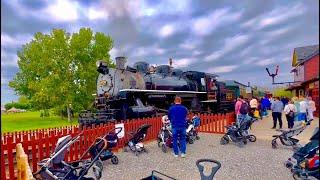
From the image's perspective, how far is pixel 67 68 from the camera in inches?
947

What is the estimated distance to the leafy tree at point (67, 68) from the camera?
23.4m

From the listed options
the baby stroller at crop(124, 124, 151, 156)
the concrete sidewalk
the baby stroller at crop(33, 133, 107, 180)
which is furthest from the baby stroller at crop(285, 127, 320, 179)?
the baby stroller at crop(124, 124, 151, 156)

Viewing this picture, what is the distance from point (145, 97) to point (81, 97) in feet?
43.0

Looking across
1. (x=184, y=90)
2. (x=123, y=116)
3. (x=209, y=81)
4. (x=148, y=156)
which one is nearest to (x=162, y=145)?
(x=148, y=156)

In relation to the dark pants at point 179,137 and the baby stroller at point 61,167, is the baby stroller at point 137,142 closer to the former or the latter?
the dark pants at point 179,137

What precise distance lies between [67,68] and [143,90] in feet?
46.8

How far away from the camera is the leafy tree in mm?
23438

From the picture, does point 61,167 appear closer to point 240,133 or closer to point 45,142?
point 45,142

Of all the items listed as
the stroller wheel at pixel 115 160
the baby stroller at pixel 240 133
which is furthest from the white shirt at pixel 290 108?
the stroller wheel at pixel 115 160

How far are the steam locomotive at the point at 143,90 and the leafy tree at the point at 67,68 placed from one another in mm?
10378

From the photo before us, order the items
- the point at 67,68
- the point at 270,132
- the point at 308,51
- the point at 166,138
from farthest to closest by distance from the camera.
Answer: the point at 67,68, the point at 270,132, the point at 166,138, the point at 308,51

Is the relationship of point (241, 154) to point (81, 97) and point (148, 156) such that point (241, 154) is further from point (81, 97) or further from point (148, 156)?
point (81, 97)

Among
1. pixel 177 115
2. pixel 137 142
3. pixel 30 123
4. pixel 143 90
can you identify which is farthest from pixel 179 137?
pixel 30 123

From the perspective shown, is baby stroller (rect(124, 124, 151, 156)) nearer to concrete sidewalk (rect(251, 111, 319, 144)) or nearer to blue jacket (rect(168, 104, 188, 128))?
blue jacket (rect(168, 104, 188, 128))
